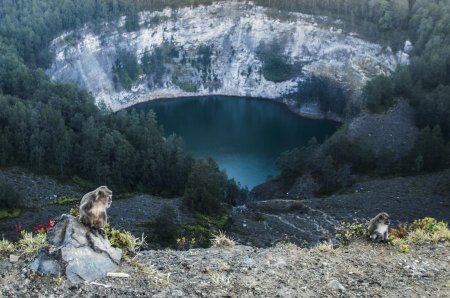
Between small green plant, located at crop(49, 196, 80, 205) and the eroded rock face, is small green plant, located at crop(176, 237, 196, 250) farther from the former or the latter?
small green plant, located at crop(49, 196, 80, 205)

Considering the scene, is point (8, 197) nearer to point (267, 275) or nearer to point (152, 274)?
point (152, 274)

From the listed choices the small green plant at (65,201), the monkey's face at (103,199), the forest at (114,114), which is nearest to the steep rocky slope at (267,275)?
the monkey's face at (103,199)

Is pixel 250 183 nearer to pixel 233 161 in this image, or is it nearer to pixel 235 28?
pixel 233 161

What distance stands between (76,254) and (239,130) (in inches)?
2967

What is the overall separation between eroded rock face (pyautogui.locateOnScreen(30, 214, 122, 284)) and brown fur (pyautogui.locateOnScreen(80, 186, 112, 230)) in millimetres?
164

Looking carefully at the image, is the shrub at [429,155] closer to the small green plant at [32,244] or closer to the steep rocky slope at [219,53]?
the steep rocky slope at [219,53]

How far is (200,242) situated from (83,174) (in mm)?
20519

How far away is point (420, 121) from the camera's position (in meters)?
59.5

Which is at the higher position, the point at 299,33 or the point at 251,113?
the point at 299,33

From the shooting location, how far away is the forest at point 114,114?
4975cm

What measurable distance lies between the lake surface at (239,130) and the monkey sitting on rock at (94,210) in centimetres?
5378

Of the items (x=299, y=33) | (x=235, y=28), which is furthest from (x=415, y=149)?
(x=235, y=28)

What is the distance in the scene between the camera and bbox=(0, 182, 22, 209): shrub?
129ft

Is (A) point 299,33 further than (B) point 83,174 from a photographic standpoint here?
Yes
